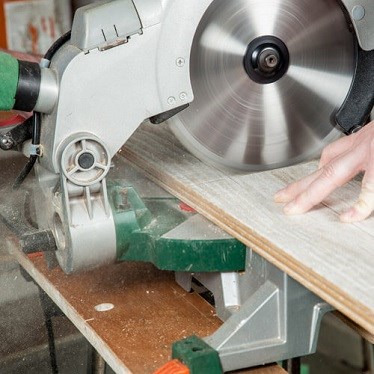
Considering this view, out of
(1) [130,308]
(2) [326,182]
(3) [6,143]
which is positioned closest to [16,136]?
(3) [6,143]

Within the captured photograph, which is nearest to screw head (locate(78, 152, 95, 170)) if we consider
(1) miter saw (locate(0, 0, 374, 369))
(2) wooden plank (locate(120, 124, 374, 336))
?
(1) miter saw (locate(0, 0, 374, 369))

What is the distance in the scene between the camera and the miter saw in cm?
163

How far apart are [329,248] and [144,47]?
52cm

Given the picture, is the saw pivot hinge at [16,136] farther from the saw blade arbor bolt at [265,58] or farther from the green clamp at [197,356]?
the green clamp at [197,356]

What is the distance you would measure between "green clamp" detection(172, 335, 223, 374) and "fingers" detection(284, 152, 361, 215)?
323mm

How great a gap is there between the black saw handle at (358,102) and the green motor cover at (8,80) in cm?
69

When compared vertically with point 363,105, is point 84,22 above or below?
above

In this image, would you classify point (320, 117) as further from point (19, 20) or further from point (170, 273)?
point (19, 20)

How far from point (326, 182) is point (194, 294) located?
37cm

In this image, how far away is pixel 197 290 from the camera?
1817mm

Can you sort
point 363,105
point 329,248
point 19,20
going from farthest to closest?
point 19,20 < point 363,105 < point 329,248

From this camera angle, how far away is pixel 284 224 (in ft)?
5.22

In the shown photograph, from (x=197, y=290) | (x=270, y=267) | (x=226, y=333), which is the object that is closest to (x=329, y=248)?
(x=270, y=267)

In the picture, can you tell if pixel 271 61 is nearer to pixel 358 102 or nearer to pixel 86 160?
pixel 358 102
